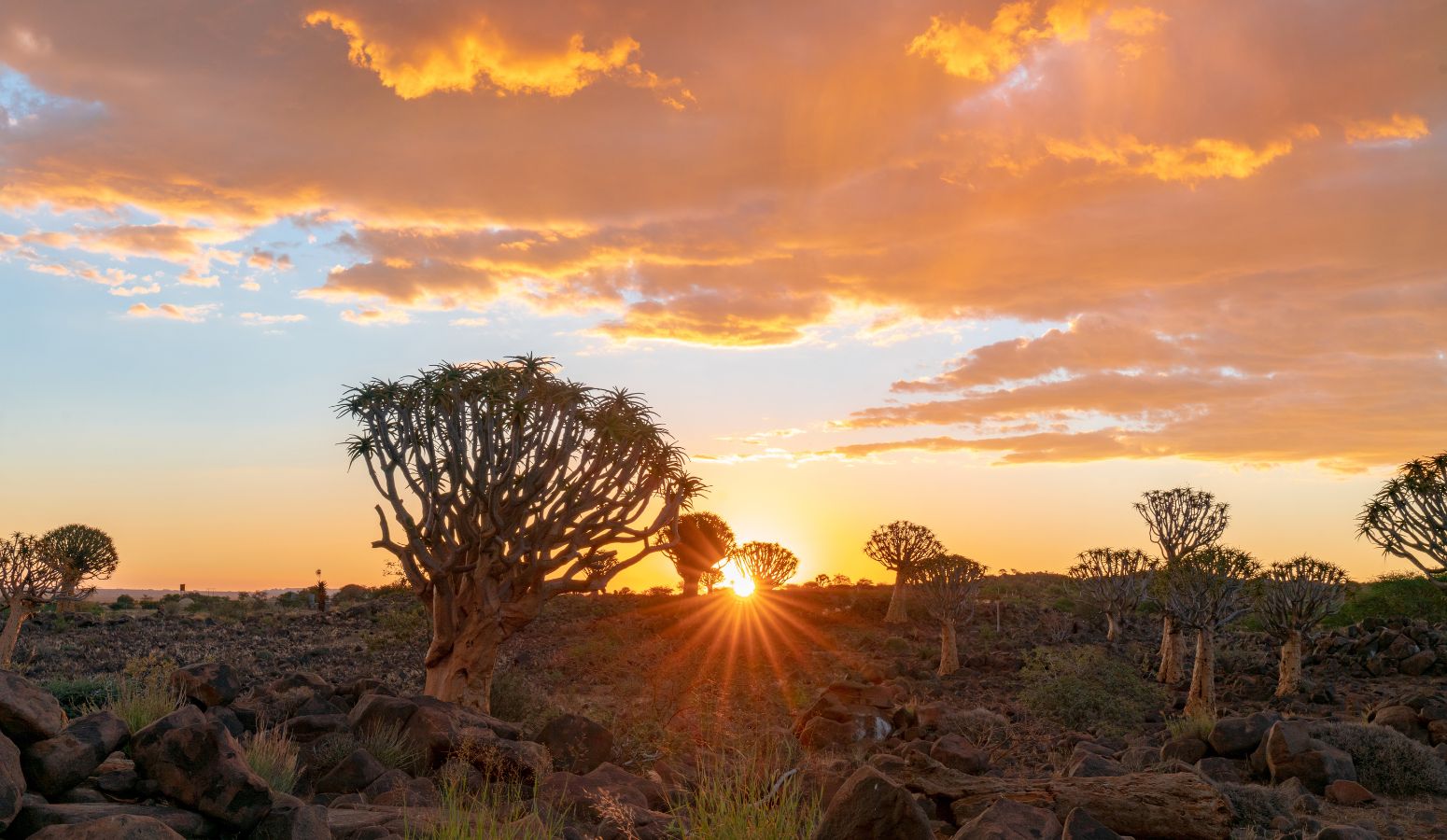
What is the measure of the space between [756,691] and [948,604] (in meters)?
8.01

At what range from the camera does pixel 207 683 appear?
1286 centimetres

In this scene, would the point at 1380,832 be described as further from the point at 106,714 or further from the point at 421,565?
the point at 421,565

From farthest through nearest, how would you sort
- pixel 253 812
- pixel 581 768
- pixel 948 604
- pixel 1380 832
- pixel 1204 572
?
pixel 948 604 < pixel 1204 572 < pixel 581 768 < pixel 1380 832 < pixel 253 812

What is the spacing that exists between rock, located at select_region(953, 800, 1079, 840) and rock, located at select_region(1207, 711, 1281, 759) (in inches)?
318

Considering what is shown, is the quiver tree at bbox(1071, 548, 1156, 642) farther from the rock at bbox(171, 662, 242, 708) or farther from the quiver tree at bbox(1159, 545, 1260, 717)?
the rock at bbox(171, 662, 242, 708)

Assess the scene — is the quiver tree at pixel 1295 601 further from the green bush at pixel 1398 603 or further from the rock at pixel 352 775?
the rock at pixel 352 775

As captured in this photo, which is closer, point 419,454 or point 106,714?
point 106,714

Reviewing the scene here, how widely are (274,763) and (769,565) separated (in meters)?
41.0

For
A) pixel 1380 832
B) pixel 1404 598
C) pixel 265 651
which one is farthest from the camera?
pixel 1404 598

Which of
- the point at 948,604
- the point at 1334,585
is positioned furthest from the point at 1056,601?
the point at 1334,585

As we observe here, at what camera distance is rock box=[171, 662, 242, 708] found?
1272 cm

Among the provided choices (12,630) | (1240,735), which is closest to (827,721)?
(1240,735)

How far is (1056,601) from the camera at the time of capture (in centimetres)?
4781

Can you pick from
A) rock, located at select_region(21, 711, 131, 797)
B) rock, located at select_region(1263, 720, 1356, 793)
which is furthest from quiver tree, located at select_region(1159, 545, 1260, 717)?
rock, located at select_region(21, 711, 131, 797)
